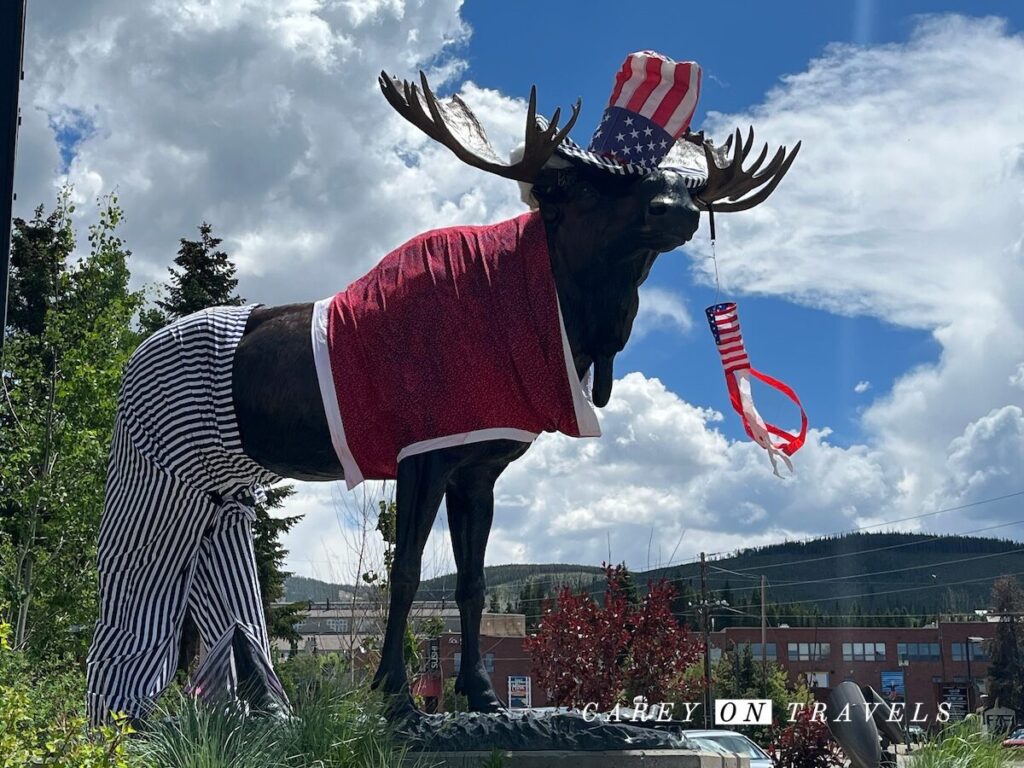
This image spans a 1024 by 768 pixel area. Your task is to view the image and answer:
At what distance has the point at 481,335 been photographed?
20.3ft

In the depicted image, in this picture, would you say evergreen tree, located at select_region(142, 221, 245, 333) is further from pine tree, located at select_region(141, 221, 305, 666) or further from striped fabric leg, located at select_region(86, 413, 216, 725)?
striped fabric leg, located at select_region(86, 413, 216, 725)

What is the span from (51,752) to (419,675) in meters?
13.0

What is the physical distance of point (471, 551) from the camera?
21.7 feet

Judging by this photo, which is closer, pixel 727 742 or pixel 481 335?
pixel 481 335

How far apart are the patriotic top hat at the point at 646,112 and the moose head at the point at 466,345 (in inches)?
1.7

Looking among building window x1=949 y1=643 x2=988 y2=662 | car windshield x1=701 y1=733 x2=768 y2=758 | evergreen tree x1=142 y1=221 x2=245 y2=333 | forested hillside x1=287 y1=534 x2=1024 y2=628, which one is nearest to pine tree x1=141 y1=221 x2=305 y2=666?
evergreen tree x1=142 y1=221 x2=245 y2=333

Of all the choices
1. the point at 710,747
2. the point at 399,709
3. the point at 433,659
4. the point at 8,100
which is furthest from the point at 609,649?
the point at 399,709

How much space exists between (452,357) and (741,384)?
7.33 ft

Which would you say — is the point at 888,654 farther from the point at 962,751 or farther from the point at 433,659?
the point at 962,751

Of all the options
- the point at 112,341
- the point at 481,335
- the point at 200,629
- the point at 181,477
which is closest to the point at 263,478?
the point at 181,477

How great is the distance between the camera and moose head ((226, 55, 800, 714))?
6.16 m

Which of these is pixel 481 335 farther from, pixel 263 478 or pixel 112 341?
pixel 112 341

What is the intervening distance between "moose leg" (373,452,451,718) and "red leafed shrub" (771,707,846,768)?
9.21 metres

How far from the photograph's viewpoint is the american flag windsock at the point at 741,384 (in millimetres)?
7539
